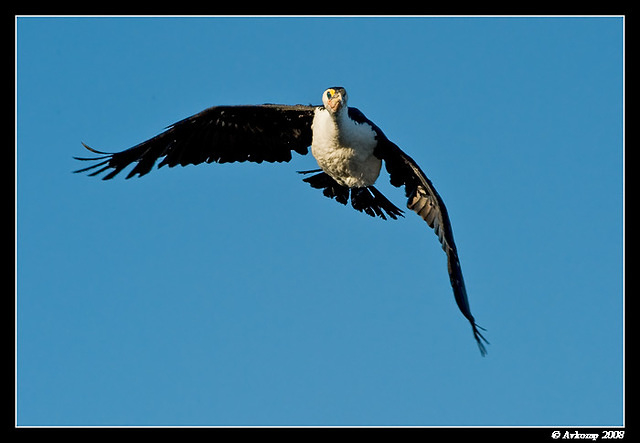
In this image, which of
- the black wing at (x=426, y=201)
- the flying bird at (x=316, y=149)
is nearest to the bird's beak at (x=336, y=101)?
the flying bird at (x=316, y=149)

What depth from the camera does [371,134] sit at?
1320cm

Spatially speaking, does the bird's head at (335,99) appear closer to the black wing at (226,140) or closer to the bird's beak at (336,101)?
the bird's beak at (336,101)

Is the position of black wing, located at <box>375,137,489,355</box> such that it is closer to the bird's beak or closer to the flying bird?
the flying bird

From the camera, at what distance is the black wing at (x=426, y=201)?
471 inches

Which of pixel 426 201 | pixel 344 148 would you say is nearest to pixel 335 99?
pixel 344 148

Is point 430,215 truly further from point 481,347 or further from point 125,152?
point 125,152

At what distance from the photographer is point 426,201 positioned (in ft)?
43.0

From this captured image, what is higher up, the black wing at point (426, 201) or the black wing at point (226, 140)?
the black wing at point (226, 140)

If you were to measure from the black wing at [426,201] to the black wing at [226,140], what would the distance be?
1211mm

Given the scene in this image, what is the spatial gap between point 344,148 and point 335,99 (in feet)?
2.35

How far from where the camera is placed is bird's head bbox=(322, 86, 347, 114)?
12633mm

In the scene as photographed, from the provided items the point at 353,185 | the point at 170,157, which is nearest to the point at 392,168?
the point at 353,185

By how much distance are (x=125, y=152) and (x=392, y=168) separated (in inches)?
133

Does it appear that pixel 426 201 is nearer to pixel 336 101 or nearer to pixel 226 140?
pixel 336 101
